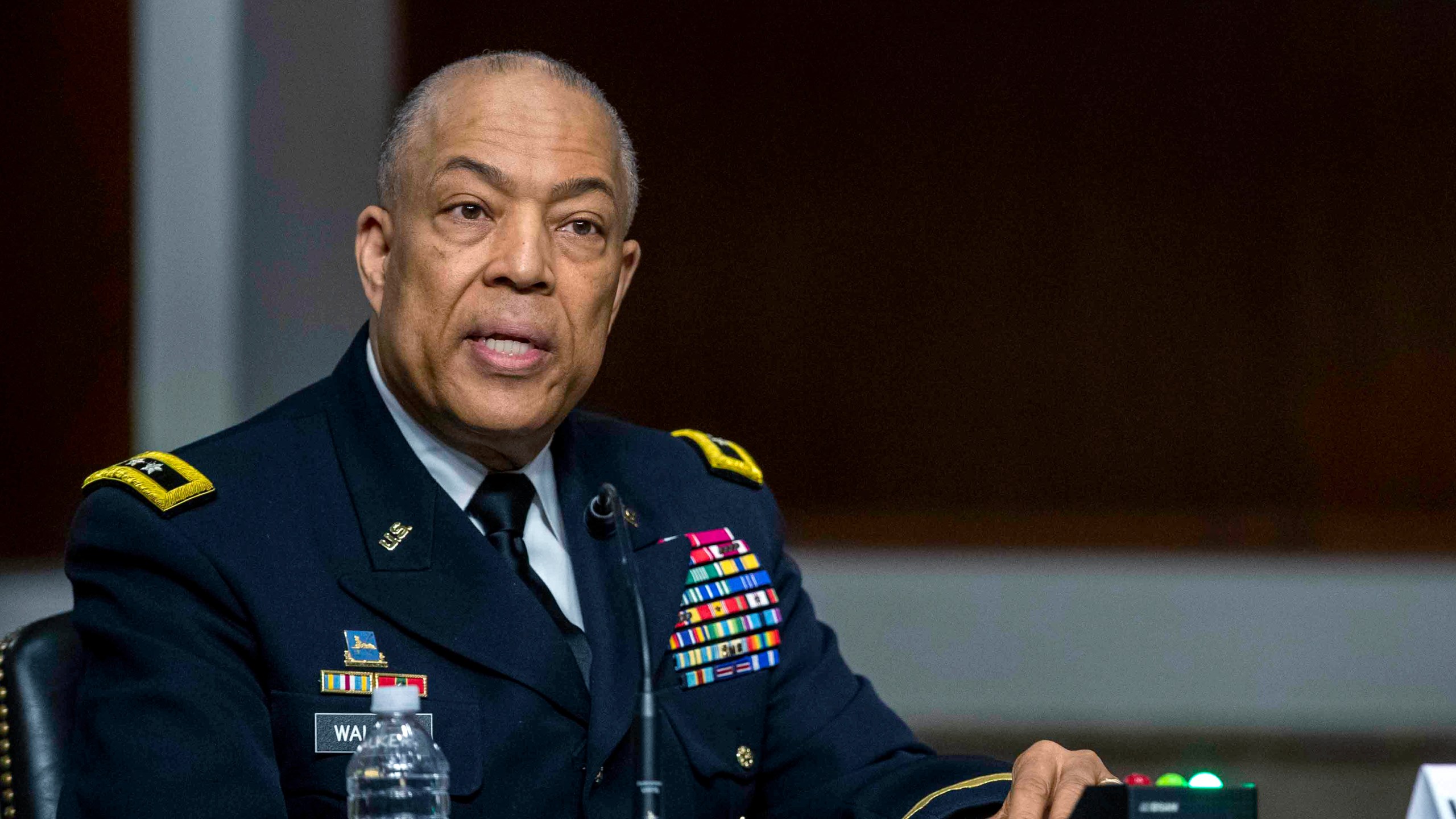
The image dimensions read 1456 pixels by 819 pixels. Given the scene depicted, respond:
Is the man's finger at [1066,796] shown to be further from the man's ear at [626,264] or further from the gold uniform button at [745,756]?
the man's ear at [626,264]

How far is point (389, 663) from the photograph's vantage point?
1.46m

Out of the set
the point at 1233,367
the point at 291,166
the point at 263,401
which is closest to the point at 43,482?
the point at 263,401

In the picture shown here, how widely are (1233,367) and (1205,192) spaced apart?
46 centimetres

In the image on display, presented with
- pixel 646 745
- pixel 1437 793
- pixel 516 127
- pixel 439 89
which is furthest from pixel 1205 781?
pixel 439 89

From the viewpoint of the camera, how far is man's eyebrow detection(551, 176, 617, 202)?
5.15 ft

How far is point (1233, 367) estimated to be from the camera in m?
3.93

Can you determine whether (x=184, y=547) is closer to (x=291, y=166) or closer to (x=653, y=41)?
(x=291, y=166)

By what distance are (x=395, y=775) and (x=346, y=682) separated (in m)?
0.11

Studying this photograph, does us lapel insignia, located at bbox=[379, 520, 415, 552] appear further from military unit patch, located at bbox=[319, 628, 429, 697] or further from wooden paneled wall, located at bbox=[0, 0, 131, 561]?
wooden paneled wall, located at bbox=[0, 0, 131, 561]

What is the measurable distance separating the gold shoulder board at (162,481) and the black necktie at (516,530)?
29 centimetres

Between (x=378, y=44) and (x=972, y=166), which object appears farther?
(x=972, y=166)

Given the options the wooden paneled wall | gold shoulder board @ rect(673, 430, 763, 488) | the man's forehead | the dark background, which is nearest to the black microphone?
the man's forehead

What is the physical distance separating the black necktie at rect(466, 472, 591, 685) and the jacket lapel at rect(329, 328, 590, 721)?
1.5 inches

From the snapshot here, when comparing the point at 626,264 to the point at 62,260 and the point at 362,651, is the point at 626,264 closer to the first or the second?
the point at 362,651
